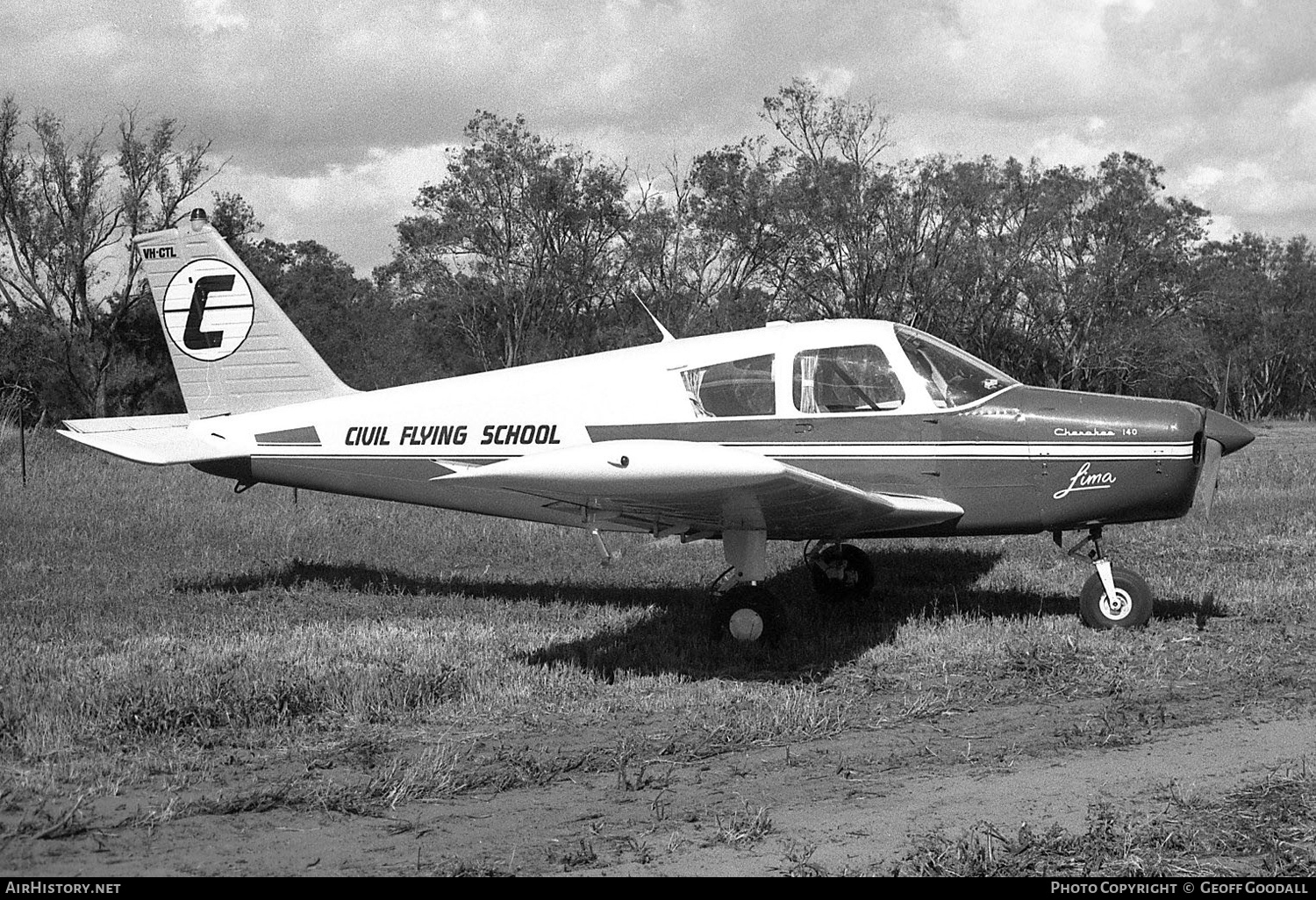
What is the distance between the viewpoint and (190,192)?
33.4 meters

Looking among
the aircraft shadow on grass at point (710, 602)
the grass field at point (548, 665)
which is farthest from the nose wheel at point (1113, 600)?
the aircraft shadow on grass at point (710, 602)

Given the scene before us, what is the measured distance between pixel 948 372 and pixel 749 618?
2.26 meters

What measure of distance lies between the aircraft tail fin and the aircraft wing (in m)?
3.41

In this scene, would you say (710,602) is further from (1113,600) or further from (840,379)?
(1113,600)

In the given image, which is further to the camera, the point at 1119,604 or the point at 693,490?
the point at 1119,604

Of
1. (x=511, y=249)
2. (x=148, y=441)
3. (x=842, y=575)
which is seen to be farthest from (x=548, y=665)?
(x=511, y=249)

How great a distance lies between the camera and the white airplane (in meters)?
7.81

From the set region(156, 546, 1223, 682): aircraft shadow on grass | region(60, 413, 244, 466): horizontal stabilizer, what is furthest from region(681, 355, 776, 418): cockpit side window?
region(60, 413, 244, 466): horizontal stabilizer

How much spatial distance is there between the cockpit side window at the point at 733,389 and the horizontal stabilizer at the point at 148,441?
378 cm

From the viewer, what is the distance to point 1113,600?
8.17 m

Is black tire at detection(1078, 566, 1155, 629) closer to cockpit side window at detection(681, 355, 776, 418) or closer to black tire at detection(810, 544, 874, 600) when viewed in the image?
black tire at detection(810, 544, 874, 600)

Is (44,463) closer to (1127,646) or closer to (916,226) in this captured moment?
(1127,646)

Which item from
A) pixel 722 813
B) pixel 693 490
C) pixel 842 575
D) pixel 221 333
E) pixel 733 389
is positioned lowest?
pixel 722 813

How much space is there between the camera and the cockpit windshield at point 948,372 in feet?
26.8
